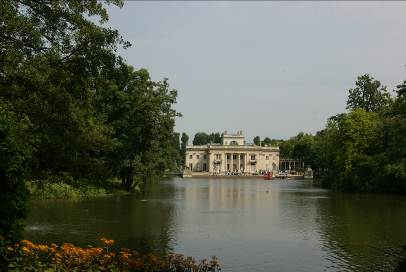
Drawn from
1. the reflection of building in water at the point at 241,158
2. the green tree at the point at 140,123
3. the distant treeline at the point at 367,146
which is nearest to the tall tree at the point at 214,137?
the reflection of building in water at the point at 241,158

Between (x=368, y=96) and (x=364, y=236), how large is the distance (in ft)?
163

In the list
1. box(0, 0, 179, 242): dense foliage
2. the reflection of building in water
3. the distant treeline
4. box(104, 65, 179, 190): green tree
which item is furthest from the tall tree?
box(0, 0, 179, 242): dense foliage

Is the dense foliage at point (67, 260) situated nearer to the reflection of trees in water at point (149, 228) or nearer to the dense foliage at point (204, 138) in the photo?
the reflection of trees in water at point (149, 228)

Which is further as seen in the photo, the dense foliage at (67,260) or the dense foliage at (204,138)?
the dense foliage at (204,138)

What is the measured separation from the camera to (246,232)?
24078 millimetres

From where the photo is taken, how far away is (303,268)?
16719 millimetres

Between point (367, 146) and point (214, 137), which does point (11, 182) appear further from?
point (214, 137)

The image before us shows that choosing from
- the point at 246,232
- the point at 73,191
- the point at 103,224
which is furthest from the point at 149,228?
the point at 73,191

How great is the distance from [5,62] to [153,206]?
2419 cm

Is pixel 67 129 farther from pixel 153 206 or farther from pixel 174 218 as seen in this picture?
pixel 153 206

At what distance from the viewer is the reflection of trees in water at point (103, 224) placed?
2006cm

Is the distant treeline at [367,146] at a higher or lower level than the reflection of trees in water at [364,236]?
higher

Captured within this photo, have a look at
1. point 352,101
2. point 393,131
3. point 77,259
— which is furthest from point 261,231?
point 352,101

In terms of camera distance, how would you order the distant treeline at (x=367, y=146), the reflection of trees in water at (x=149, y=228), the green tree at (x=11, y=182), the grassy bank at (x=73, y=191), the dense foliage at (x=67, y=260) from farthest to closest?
the distant treeline at (x=367, y=146), the grassy bank at (x=73, y=191), the reflection of trees in water at (x=149, y=228), the green tree at (x=11, y=182), the dense foliage at (x=67, y=260)
